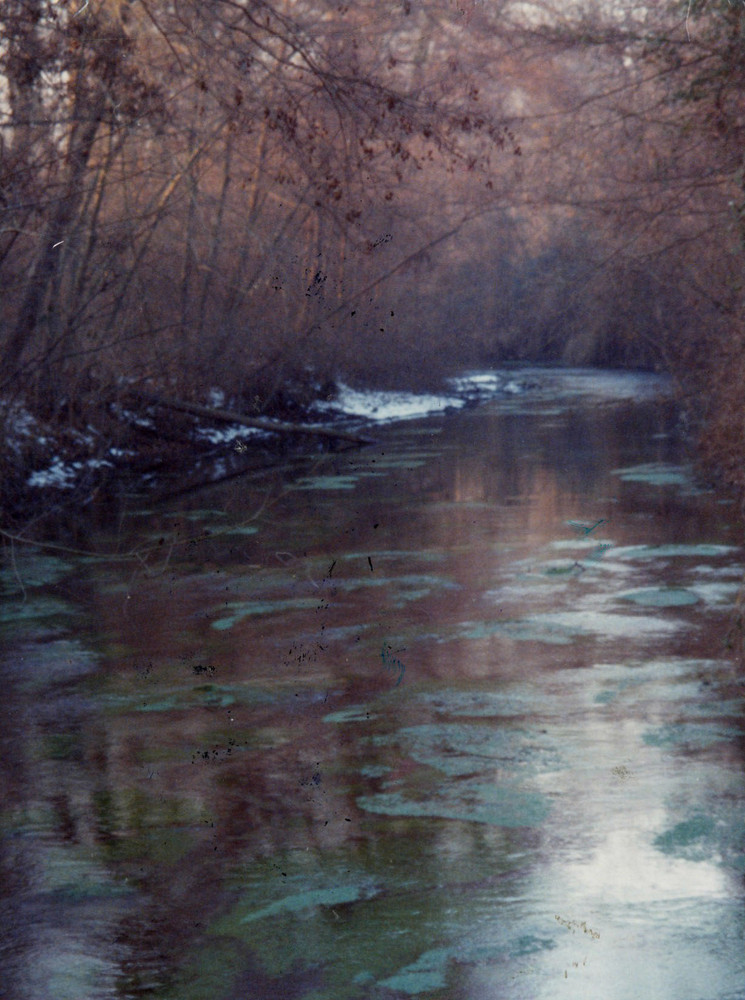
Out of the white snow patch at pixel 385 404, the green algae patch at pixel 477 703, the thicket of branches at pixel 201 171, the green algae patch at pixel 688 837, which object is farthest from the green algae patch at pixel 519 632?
the white snow patch at pixel 385 404

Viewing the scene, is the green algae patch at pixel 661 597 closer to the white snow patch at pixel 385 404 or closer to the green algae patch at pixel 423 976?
the green algae patch at pixel 423 976

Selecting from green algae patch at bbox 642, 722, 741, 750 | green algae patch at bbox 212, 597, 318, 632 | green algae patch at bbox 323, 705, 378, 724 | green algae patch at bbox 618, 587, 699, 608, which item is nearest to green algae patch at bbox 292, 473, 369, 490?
green algae patch at bbox 212, 597, 318, 632

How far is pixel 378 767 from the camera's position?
7.02 m

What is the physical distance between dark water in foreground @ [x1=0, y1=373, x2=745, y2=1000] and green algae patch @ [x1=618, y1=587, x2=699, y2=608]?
4 cm

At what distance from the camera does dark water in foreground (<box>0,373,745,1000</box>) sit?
16.3ft

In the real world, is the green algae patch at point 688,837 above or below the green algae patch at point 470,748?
below

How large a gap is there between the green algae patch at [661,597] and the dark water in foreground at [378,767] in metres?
0.04

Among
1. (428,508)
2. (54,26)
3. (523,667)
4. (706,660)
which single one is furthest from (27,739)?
(428,508)

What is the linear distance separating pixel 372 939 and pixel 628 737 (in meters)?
2.59

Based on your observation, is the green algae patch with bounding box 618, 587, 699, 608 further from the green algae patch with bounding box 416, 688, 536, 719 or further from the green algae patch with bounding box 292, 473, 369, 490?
the green algae patch with bounding box 292, 473, 369, 490

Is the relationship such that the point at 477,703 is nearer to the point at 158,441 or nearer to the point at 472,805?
the point at 472,805

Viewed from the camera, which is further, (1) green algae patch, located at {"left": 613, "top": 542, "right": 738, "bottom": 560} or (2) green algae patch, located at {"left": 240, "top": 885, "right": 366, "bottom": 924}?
(1) green algae patch, located at {"left": 613, "top": 542, "right": 738, "bottom": 560}

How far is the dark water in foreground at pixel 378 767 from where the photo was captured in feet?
16.3

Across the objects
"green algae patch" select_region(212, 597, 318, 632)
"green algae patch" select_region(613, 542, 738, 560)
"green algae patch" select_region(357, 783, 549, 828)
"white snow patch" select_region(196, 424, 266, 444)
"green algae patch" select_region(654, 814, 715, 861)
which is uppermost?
"white snow patch" select_region(196, 424, 266, 444)
